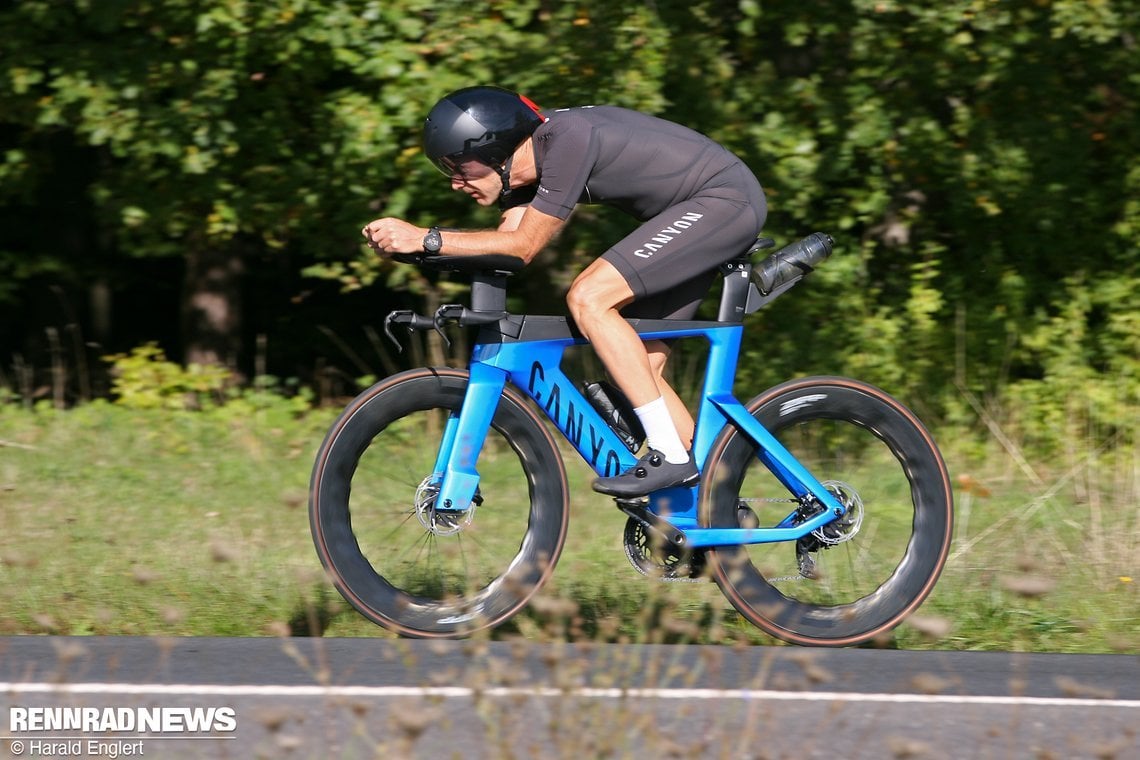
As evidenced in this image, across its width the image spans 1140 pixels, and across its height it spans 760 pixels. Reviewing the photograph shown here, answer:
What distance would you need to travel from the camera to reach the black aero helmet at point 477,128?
4.93m

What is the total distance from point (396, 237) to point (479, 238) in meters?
0.27

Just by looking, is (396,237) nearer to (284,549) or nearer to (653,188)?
(653,188)

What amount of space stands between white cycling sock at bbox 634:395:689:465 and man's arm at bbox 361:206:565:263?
64 centimetres

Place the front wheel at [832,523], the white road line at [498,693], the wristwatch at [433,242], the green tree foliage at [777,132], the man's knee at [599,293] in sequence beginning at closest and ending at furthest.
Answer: the white road line at [498,693] < the wristwatch at [433,242] < the man's knee at [599,293] < the front wheel at [832,523] < the green tree foliage at [777,132]

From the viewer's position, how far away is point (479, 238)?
4.96 meters

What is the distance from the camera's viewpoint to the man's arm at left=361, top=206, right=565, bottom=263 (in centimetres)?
491

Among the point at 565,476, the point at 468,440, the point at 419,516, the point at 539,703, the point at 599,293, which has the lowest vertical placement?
the point at 419,516

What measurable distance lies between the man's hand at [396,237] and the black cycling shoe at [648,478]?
97cm

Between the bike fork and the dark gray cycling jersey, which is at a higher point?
the dark gray cycling jersey

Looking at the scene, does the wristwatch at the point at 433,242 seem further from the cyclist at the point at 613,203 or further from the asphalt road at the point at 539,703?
the asphalt road at the point at 539,703

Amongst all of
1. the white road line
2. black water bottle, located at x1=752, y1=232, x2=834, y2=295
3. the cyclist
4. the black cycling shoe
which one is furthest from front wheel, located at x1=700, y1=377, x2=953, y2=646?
the white road line

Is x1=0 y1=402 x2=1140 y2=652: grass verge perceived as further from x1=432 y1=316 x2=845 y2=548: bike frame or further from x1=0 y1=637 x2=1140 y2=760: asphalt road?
x1=432 y1=316 x2=845 y2=548: bike frame

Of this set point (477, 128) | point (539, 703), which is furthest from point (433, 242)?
point (539, 703)

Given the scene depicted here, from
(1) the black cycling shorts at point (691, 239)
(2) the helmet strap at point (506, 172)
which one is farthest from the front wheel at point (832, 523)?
(2) the helmet strap at point (506, 172)
